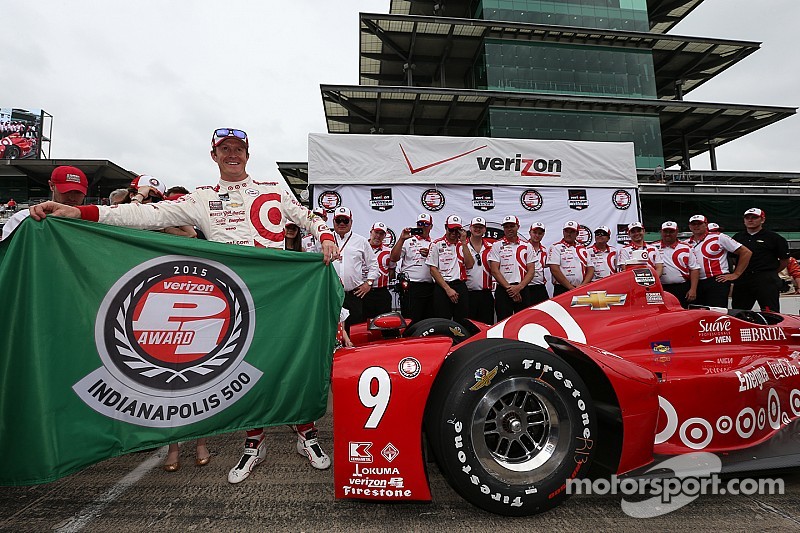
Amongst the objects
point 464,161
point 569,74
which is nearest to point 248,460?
Answer: point 464,161

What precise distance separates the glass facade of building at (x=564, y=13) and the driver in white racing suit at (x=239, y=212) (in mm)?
28314

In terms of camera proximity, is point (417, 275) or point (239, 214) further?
point (417, 275)

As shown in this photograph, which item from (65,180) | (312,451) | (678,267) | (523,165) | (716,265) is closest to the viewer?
(312,451)

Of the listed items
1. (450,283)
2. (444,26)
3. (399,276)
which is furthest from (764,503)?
(444,26)

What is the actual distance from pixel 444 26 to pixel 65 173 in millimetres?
26204

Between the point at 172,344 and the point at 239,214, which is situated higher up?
the point at 239,214

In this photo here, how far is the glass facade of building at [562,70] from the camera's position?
2523cm

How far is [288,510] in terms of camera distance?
224 cm

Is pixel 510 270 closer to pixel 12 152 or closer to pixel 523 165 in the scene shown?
pixel 523 165

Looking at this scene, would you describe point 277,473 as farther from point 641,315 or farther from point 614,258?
point 614,258

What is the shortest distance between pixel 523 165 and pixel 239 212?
676 centimetres

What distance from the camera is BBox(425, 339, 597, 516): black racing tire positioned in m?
2.02

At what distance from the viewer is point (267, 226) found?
3.13 m

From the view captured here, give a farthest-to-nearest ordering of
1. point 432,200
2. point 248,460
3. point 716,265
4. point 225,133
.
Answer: point 432,200
point 716,265
point 225,133
point 248,460
